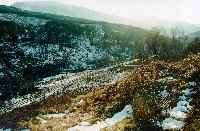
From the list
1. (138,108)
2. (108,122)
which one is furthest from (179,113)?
(108,122)

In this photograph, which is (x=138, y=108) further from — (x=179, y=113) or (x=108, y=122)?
(x=179, y=113)

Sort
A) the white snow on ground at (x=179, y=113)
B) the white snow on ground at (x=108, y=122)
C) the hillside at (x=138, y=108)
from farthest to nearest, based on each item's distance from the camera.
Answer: the white snow on ground at (x=108, y=122) → the hillside at (x=138, y=108) → the white snow on ground at (x=179, y=113)

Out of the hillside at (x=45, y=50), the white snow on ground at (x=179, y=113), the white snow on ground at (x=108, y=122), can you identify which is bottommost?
the hillside at (x=45, y=50)

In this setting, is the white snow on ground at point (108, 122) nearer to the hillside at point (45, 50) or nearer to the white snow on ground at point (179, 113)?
the white snow on ground at point (179, 113)

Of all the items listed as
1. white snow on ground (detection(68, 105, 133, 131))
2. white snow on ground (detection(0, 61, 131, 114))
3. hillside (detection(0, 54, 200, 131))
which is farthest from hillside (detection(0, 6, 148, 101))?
white snow on ground (detection(68, 105, 133, 131))

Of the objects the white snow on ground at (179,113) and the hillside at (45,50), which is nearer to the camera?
the white snow on ground at (179,113)

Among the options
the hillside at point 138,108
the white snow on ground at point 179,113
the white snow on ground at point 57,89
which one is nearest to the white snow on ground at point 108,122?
the hillside at point 138,108

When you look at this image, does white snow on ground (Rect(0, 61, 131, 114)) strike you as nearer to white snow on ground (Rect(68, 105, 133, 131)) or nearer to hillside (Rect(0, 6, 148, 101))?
hillside (Rect(0, 6, 148, 101))
